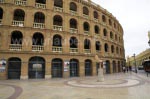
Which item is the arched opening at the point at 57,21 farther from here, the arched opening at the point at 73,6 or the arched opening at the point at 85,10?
the arched opening at the point at 85,10

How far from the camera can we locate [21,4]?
66.7 feet

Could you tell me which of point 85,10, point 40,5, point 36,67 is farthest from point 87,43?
point 40,5

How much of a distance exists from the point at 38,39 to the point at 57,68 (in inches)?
229

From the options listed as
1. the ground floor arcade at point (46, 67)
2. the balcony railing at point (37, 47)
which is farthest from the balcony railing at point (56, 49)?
the balcony railing at point (37, 47)

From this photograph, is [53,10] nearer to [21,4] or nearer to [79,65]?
[21,4]

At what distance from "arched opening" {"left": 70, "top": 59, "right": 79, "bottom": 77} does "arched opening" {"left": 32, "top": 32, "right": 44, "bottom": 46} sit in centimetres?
617

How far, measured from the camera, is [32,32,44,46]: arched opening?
844 inches

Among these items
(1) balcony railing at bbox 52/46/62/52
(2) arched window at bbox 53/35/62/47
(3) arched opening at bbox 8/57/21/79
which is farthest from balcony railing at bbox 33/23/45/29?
(3) arched opening at bbox 8/57/21/79

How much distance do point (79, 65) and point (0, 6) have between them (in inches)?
613

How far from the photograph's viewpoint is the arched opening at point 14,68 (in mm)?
19122

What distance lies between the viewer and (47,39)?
20875 mm

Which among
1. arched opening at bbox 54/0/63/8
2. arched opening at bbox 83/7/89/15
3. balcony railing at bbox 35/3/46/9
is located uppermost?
arched opening at bbox 54/0/63/8

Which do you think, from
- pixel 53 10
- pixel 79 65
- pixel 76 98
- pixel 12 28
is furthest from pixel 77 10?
pixel 76 98

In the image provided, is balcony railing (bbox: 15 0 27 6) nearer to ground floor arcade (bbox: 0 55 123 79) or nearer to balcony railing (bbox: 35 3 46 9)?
balcony railing (bbox: 35 3 46 9)
